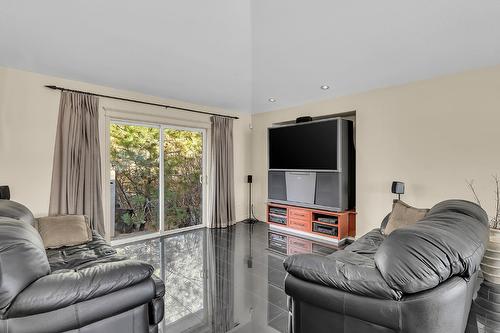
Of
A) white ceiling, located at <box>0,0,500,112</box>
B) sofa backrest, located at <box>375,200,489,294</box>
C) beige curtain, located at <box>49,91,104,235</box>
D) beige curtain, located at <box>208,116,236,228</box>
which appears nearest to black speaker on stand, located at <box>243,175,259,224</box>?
beige curtain, located at <box>208,116,236,228</box>

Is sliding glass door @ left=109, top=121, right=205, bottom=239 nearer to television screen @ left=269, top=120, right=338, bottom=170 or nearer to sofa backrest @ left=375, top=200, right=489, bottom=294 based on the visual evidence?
television screen @ left=269, top=120, right=338, bottom=170

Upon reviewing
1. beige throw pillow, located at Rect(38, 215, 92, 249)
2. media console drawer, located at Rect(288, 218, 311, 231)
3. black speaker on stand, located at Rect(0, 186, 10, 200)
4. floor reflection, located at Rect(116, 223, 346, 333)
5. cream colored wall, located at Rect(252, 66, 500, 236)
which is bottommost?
floor reflection, located at Rect(116, 223, 346, 333)

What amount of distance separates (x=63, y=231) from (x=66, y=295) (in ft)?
6.46

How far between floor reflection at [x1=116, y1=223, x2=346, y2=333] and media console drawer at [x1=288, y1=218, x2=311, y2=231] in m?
0.26

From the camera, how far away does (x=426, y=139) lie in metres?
3.48

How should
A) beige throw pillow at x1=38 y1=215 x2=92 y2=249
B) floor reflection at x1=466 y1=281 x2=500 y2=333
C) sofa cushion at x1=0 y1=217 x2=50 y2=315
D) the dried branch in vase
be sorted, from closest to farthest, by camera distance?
sofa cushion at x1=0 y1=217 x2=50 y2=315 < floor reflection at x1=466 y1=281 x2=500 y2=333 < beige throw pillow at x1=38 y1=215 x2=92 y2=249 < the dried branch in vase

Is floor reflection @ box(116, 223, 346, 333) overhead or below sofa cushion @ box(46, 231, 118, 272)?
below

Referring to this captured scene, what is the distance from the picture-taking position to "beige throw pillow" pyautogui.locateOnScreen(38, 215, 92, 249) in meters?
2.73

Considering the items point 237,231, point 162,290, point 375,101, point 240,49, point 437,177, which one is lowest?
point 237,231

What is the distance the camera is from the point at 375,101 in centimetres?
396

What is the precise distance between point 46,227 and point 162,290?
1913mm

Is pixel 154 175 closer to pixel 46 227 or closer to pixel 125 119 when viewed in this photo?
pixel 125 119

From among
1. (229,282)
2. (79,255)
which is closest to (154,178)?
(79,255)

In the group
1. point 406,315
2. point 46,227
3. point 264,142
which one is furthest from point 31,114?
point 406,315
